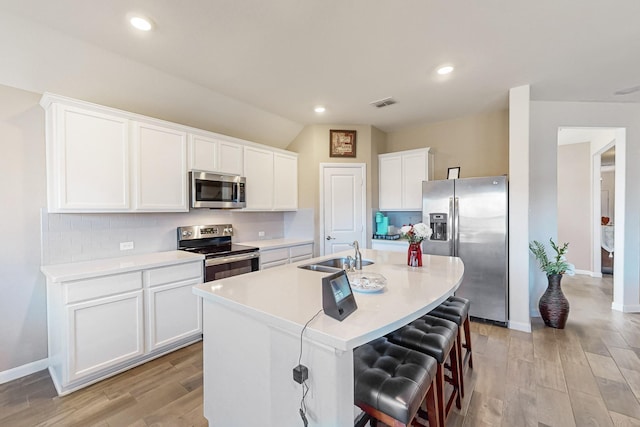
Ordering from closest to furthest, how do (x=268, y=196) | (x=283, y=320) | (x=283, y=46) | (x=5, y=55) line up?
(x=283, y=320), (x=5, y=55), (x=283, y=46), (x=268, y=196)

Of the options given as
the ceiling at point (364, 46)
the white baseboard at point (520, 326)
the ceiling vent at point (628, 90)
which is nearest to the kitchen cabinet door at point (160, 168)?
the ceiling at point (364, 46)

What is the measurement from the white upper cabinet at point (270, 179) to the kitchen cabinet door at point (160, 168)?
890 mm

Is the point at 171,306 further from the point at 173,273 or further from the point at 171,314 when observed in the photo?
the point at 173,273

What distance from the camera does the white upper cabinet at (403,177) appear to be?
13.8 feet

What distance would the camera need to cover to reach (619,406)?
75.6 inches

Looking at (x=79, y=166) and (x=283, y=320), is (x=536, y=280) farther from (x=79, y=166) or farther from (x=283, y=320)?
(x=79, y=166)

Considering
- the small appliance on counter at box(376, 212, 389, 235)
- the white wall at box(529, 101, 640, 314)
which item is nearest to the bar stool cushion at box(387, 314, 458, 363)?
the small appliance on counter at box(376, 212, 389, 235)

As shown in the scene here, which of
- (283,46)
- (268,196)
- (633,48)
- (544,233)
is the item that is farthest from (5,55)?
(544,233)

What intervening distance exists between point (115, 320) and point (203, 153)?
1.89 metres

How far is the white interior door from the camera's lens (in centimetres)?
439

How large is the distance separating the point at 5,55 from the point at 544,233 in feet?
18.8

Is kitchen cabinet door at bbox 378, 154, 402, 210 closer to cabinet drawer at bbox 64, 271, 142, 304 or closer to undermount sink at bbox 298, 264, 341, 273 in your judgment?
undermount sink at bbox 298, 264, 341, 273

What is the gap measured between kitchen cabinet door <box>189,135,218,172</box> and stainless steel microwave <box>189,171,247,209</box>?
95 millimetres

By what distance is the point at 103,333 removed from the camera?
7.32 ft
